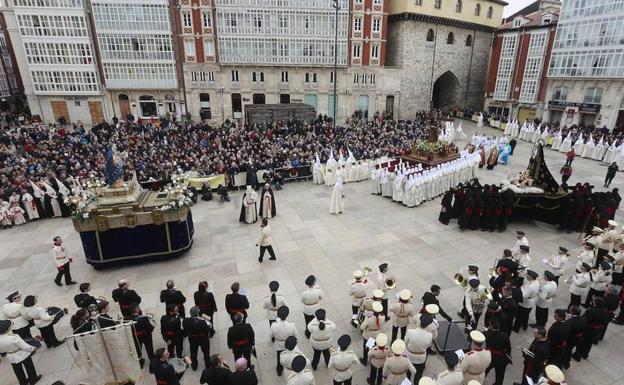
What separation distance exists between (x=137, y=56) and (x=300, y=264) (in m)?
31.5

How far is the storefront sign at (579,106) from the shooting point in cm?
3044

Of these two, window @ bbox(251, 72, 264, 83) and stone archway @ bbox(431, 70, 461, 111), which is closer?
window @ bbox(251, 72, 264, 83)

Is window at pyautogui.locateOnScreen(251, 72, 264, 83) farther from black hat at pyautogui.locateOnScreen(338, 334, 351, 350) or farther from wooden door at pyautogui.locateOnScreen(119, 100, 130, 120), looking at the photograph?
black hat at pyautogui.locateOnScreen(338, 334, 351, 350)

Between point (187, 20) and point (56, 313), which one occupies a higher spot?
point (187, 20)

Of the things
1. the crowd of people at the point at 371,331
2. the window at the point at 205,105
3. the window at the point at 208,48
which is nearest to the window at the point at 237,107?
the window at the point at 205,105

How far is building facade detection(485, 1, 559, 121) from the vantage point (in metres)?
34.8

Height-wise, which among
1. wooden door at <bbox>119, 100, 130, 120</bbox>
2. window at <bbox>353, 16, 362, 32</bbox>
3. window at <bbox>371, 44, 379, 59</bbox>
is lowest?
wooden door at <bbox>119, 100, 130, 120</bbox>

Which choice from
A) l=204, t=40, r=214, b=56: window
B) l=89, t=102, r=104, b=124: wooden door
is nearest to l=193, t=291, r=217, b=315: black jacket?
l=204, t=40, r=214, b=56: window

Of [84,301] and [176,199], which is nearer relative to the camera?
[84,301]

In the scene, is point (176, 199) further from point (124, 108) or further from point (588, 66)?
point (588, 66)

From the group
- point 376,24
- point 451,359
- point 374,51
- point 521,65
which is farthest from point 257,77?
point 451,359

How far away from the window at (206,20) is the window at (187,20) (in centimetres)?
117

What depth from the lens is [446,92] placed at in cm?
4559

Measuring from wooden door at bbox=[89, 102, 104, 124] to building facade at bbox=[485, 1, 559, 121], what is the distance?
42.2 m
